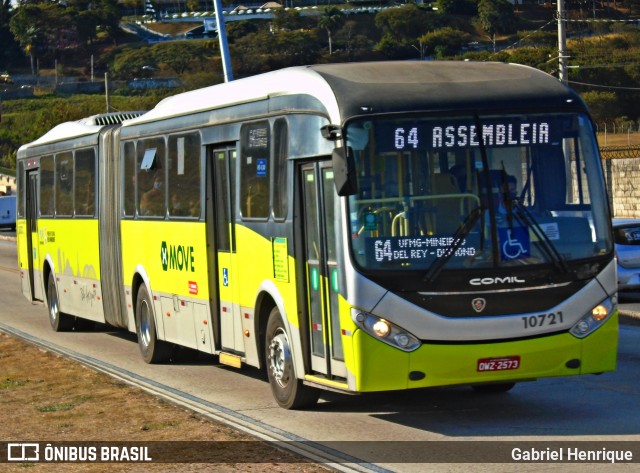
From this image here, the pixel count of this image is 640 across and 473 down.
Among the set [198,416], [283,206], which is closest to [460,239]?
[283,206]

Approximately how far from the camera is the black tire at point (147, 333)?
16.2 m

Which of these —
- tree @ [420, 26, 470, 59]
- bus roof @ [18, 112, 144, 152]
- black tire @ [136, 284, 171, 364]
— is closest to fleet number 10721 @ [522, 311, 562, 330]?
black tire @ [136, 284, 171, 364]

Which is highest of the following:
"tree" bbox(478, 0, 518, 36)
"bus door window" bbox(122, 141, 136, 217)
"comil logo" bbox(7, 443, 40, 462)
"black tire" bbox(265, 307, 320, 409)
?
"tree" bbox(478, 0, 518, 36)

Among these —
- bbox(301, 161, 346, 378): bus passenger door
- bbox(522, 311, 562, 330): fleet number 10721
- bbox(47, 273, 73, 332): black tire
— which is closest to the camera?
bbox(522, 311, 562, 330): fleet number 10721

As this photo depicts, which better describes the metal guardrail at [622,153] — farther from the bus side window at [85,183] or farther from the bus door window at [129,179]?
the bus door window at [129,179]

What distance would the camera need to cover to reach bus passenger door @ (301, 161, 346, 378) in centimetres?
1100

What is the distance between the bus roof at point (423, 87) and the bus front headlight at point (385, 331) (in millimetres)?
1530

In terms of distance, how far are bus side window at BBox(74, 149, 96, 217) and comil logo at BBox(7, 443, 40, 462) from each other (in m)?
8.02

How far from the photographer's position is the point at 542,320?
1076cm

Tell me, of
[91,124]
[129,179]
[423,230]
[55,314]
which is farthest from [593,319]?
[55,314]

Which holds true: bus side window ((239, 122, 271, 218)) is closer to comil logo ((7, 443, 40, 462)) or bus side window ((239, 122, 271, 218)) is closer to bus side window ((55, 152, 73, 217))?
comil logo ((7, 443, 40, 462))

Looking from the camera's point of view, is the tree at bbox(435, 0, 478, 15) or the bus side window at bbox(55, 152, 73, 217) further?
the tree at bbox(435, 0, 478, 15)

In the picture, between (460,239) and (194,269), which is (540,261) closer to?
(460,239)

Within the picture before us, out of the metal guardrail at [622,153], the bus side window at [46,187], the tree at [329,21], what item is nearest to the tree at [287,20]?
the tree at [329,21]
